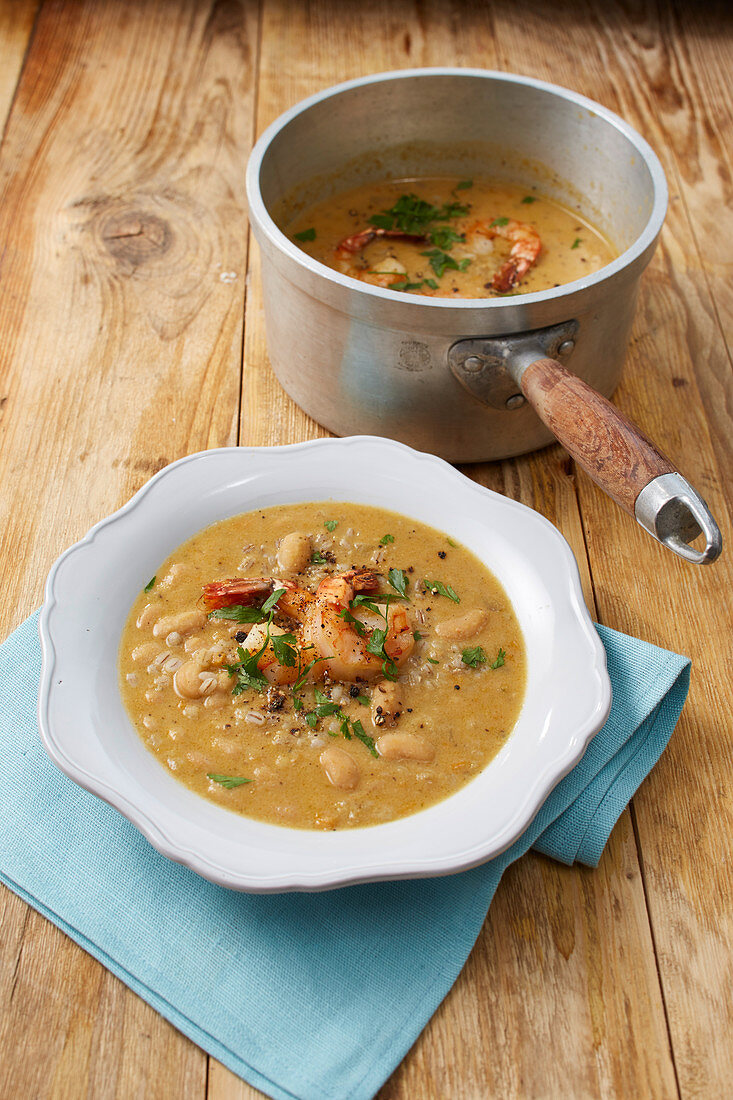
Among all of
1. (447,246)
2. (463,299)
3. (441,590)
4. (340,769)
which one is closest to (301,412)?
(447,246)

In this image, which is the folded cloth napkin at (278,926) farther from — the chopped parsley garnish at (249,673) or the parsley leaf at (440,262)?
the parsley leaf at (440,262)

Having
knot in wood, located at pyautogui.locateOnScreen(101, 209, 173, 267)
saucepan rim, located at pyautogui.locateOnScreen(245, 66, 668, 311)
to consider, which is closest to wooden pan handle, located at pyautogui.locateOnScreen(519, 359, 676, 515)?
saucepan rim, located at pyautogui.locateOnScreen(245, 66, 668, 311)

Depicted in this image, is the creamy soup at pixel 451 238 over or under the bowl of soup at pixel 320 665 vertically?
over

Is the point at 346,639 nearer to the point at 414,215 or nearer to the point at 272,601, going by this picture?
the point at 272,601

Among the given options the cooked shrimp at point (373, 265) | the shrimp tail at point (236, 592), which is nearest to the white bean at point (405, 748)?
the shrimp tail at point (236, 592)

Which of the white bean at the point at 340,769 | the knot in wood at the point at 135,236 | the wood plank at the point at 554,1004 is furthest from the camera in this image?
the knot in wood at the point at 135,236

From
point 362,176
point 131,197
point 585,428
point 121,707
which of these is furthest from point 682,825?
point 131,197
